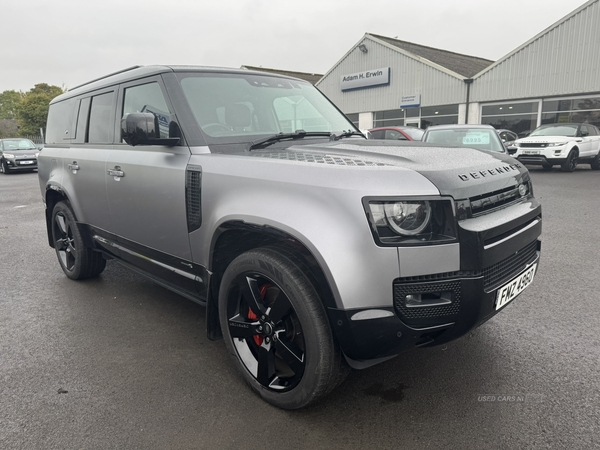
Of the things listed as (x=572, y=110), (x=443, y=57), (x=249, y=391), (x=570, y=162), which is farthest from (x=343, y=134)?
(x=443, y=57)

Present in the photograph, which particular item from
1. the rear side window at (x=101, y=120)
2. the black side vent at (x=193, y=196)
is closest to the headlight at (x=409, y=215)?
the black side vent at (x=193, y=196)

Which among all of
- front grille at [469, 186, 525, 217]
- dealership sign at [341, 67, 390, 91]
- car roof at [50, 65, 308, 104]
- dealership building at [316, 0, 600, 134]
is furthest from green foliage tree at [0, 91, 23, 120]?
front grille at [469, 186, 525, 217]

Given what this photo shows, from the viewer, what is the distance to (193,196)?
8.79 feet

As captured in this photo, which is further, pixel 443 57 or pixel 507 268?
pixel 443 57

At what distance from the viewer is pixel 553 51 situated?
2098 cm

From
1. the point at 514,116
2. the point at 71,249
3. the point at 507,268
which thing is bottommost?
the point at 71,249

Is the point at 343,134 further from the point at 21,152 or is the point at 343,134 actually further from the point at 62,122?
the point at 21,152

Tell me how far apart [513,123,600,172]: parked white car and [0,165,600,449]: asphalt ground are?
37.9 ft

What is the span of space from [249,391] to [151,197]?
4.66 ft

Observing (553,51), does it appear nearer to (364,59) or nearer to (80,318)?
(364,59)

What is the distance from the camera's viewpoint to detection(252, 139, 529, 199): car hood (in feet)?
6.88

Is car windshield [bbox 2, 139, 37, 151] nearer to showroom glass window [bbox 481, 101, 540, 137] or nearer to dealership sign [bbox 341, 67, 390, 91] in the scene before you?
dealership sign [bbox 341, 67, 390, 91]

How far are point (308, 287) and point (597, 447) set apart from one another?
152 centimetres

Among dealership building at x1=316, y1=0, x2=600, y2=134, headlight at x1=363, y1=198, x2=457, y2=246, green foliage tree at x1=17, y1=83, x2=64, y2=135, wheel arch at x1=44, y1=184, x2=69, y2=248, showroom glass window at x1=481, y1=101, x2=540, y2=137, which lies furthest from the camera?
green foliage tree at x1=17, y1=83, x2=64, y2=135
